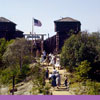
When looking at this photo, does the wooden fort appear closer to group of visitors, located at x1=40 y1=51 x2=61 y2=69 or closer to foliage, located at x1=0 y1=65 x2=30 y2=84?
group of visitors, located at x1=40 y1=51 x2=61 y2=69

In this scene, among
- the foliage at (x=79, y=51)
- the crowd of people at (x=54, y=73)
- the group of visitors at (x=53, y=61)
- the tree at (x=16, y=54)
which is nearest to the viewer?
the crowd of people at (x=54, y=73)

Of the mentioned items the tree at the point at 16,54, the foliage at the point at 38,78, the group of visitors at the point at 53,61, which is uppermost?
the tree at the point at 16,54

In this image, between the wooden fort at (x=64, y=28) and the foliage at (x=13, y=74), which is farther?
the wooden fort at (x=64, y=28)

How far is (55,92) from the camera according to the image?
49.0 ft

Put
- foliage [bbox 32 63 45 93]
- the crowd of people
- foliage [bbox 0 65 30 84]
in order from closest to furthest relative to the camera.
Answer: foliage [bbox 32 63 45 93] → the crowd of people → foliage [bbox 0 65 30 84]

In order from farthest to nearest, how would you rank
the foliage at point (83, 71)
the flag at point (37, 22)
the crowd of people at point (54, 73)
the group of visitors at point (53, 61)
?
1. the flag at point (37, 22)
2. the group of visitors at point (53, 61)
3. the foliage at point (83, 71)
4. the crowd of people at point (54, 73)

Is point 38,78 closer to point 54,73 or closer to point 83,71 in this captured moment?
point 54,73

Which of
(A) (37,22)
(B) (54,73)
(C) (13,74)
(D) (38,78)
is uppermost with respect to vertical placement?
(A) (37,22)

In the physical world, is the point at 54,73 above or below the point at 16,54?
below

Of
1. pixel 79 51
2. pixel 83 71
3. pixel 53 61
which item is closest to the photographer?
pixel 83 71

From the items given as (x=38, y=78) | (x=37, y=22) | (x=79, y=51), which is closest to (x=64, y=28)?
(x=37, y=22)

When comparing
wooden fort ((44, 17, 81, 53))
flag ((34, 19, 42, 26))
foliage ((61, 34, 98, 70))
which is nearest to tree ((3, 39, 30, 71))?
foliage ((61, 34, 98, 70))

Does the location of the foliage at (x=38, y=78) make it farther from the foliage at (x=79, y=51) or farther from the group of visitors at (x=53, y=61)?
A: the group of visitors at (x=53, y=61)

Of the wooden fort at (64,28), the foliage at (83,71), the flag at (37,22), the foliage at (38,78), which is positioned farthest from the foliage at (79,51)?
the flag at (37,22)
